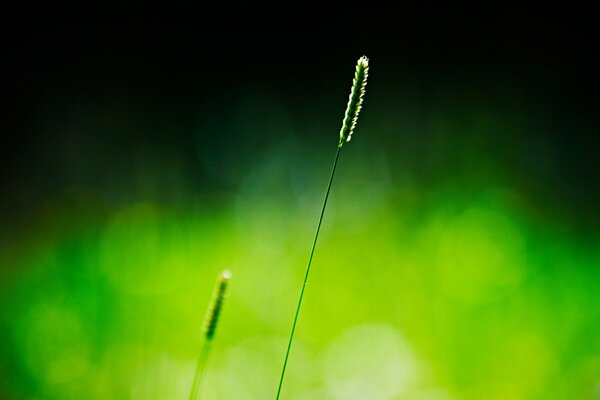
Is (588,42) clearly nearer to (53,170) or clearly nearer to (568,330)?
(568,330)

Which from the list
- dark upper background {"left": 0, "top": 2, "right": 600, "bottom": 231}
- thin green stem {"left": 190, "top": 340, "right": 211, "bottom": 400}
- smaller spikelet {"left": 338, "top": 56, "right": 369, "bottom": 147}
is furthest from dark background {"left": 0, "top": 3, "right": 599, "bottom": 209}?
smaller spikelet {"left": 338, "top": 56, "right": 369, "bottom": 147}

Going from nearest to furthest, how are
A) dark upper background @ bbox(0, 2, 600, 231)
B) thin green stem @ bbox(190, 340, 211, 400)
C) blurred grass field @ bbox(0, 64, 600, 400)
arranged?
1. thin green stem @ bbox(190, 340, 211, 400)
2. blurred grass field @ bbox(0, 64, 600, 400)
3. dark upper background @ bbox(0, 2, 600, 231)

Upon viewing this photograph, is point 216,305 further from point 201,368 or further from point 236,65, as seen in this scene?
point 236,65

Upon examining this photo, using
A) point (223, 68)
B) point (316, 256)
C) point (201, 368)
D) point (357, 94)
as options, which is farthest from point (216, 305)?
point (223, 68)

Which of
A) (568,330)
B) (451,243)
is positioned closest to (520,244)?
(451,243)

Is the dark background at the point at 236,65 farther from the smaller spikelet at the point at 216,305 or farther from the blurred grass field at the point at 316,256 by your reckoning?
the smaller spikelet at the point at 216,305

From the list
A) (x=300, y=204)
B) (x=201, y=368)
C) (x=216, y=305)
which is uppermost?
(x=300, y=204)

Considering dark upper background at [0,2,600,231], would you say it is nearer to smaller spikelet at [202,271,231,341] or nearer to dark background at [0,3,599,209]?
dark background at [0,3,599,209]
